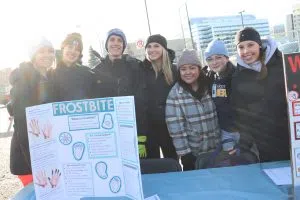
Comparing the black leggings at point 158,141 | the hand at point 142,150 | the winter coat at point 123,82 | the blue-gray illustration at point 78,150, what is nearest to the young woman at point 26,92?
the winter coat at point 123,82

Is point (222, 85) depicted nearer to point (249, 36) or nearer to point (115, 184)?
point (249, 36)

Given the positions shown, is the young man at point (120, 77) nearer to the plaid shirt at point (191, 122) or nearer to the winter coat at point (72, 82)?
the winter coat at point (72, 82)

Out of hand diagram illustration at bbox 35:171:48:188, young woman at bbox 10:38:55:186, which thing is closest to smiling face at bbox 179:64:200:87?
young woman at bbox 10:38:55:186

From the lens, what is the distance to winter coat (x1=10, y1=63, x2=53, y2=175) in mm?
2822

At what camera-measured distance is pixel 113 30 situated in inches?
133

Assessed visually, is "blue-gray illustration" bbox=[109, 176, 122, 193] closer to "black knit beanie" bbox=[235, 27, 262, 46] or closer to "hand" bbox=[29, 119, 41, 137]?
"hand" bbox=[29, 119, 41, 137]

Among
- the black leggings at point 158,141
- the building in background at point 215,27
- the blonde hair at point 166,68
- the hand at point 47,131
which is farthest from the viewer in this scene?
the building in background at point 215,27

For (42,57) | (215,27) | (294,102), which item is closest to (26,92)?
(42,57)

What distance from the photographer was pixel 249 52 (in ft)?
8.37

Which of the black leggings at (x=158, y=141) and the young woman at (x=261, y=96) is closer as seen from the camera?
the young woman at (x=261, y=96)

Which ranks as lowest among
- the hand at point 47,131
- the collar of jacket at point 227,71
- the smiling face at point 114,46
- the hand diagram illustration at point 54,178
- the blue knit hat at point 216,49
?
the hand diagram illustration at point 54,178

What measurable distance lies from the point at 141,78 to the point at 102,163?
1690mm

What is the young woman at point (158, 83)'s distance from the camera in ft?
10.7

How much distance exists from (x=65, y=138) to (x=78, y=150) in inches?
3.5
